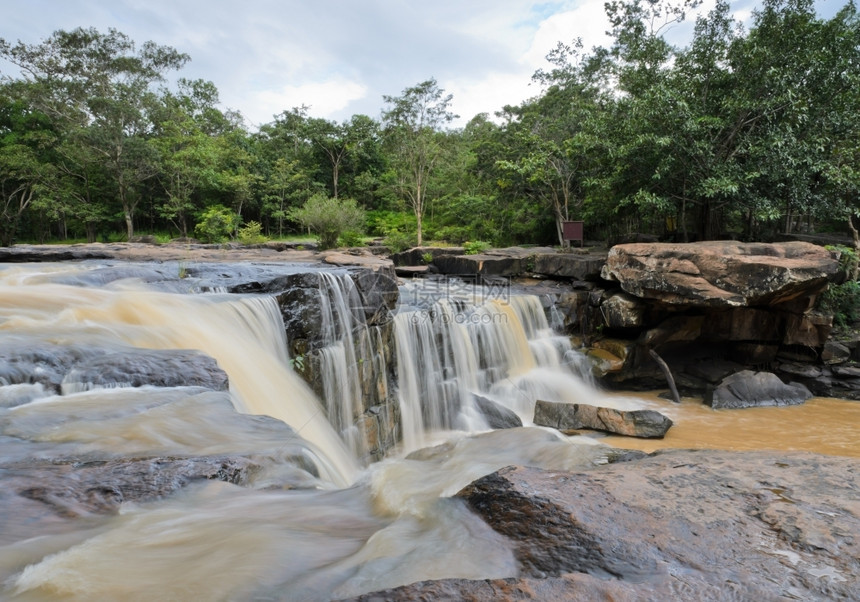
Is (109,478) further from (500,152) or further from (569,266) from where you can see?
(500,152)

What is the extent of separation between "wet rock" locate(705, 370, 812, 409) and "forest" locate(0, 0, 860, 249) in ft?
15.7

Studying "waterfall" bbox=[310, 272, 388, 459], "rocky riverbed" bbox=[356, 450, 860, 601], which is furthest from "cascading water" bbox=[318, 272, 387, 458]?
"rocky riverbed" bbox=[356, 450, 860, 601]

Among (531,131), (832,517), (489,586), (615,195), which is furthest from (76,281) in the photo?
(531,131)

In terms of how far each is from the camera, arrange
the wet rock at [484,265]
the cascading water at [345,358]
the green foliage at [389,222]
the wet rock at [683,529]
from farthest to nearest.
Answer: the green foliage at [389,222], the wet rock at [484,265], the cascading water at [345,358], the wet rock at [683,529]

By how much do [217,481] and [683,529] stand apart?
2163mm

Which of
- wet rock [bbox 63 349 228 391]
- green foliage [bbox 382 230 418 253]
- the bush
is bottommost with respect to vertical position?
wet rock [bbox 63 349 228 391]

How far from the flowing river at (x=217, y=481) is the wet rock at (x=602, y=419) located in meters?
3.89

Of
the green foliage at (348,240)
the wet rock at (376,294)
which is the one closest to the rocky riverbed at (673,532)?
the wet rock at (376,294)

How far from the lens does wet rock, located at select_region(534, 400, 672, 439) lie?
7641 millimetres

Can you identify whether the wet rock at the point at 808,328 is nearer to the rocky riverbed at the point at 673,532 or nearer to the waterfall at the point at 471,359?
the waterfall at the point at 471,359

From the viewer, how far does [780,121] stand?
1163 centimetres

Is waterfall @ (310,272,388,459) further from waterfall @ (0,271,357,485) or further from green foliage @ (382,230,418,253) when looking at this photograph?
green foliage @ (382,230,418,253)

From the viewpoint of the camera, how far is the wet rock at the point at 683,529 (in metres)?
1.34

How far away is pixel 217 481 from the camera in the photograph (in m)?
2.30
